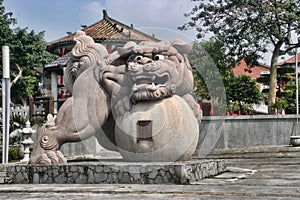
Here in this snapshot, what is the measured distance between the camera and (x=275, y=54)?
22750mm

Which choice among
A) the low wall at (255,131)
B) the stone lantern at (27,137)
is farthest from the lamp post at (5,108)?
the low wall at (255,131)

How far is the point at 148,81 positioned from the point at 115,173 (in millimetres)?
1695

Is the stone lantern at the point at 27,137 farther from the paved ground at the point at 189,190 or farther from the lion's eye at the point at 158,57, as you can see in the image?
the lion's eye at the point at 158,57

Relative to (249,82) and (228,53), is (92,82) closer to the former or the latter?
(228,53)

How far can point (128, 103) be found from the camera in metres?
8.53

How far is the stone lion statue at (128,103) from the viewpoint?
8.26 m

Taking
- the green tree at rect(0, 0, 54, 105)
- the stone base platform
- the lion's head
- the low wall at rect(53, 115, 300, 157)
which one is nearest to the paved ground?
the stone base platform

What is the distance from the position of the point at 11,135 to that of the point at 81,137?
11.5m

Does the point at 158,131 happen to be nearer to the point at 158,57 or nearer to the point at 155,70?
the point at 155,70

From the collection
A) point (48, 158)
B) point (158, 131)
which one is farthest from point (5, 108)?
point (158, 131)

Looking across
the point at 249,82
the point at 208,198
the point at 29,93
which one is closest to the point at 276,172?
the point at 208,198

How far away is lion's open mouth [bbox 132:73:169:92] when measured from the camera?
27.4 feet

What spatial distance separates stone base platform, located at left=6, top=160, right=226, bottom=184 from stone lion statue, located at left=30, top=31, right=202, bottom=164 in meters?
0.31

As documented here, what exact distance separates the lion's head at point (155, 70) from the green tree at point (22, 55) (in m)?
27.9
